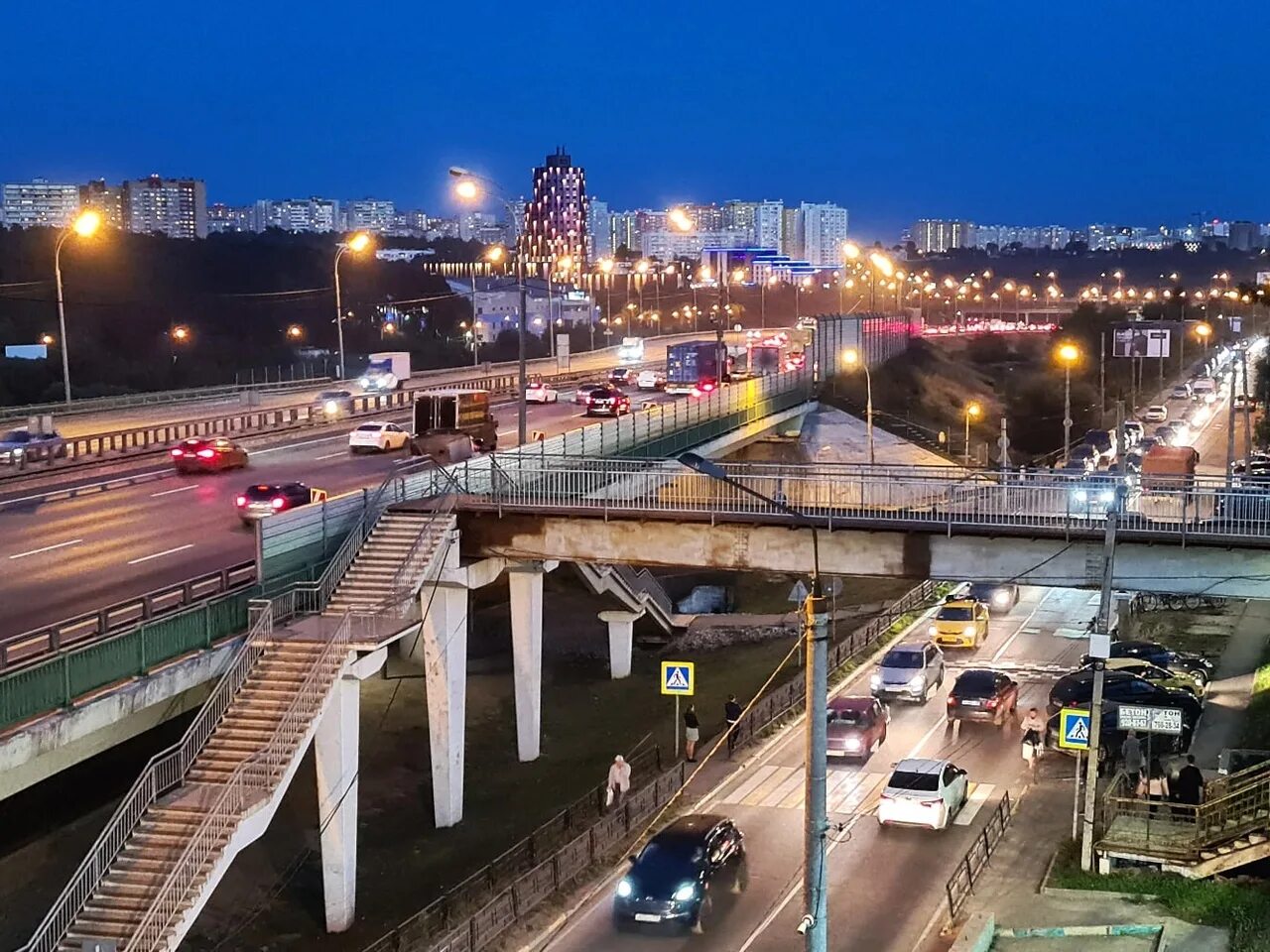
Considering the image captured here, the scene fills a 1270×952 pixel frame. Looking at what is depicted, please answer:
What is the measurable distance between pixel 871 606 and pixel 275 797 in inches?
1152

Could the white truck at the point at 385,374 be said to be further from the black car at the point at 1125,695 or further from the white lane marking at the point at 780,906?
the white lane marking at the point at 780,906

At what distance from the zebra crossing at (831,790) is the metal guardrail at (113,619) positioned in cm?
932

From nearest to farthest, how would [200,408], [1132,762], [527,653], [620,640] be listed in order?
[1132,762] < [527,653] < [620,640] < [200,408]

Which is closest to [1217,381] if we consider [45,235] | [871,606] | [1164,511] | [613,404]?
[613,404]

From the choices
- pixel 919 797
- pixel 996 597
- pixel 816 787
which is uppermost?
pixel 816 787

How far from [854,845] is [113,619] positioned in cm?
1198

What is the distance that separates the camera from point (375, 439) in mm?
47531

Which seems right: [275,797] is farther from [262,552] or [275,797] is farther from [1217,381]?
[1217,381]

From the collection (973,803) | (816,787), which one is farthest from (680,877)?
(973,803)

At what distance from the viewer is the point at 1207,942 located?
17.7 meters

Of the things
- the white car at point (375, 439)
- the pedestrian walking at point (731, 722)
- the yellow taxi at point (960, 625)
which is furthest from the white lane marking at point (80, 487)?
the yellow taxi at point (960, 625)

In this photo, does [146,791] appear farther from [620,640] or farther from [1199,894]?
[620,640]

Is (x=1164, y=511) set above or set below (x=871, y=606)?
above

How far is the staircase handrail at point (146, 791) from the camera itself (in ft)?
59.2
